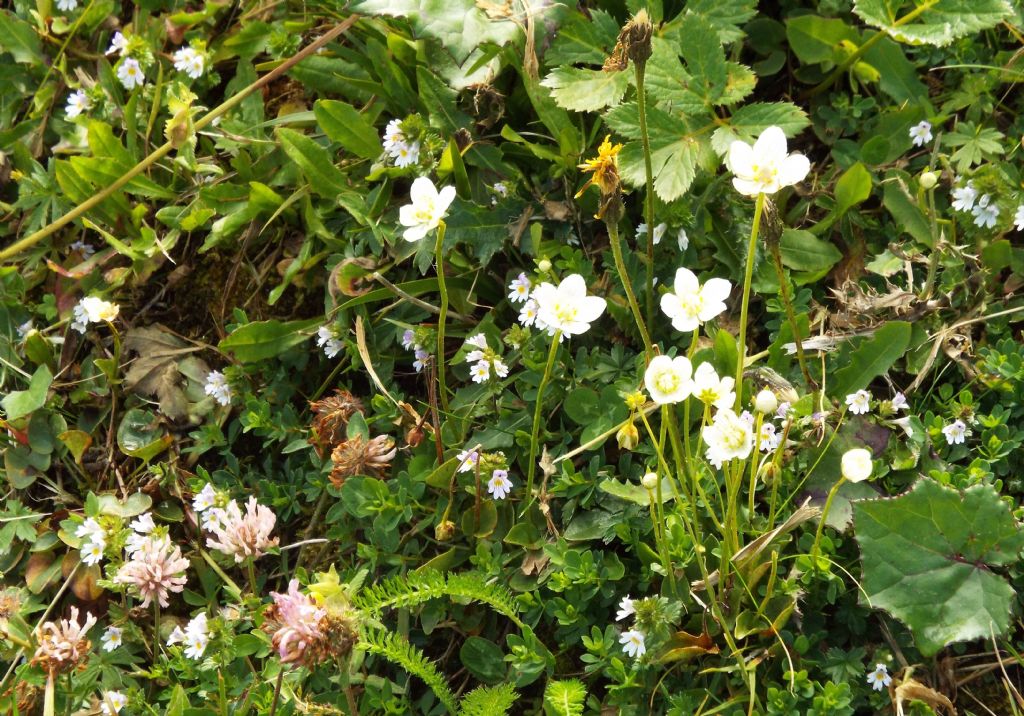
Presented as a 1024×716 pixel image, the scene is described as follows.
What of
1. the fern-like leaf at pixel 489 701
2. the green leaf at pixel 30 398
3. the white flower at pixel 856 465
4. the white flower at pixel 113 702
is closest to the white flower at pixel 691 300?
the white flower at pixel 856 465

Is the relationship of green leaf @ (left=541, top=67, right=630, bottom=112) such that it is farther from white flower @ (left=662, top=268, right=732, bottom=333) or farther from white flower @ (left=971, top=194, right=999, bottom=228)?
white flower @ (left=971, top=194, right=999, bottom=228)

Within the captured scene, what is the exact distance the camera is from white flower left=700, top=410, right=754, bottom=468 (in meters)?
1.83

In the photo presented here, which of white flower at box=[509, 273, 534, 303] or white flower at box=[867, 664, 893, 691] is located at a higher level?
white flower at box=[509, 273, 534, 303]

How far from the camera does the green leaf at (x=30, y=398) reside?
9.29ft

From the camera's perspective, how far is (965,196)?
2477 millimetres

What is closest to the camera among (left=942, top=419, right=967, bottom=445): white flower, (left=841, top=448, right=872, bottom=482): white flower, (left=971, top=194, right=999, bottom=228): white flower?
(left=841, top=448, right=872, bottom=482): white flower

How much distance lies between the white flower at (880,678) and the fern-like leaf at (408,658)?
884 millimetres

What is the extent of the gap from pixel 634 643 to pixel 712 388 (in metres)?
0.59

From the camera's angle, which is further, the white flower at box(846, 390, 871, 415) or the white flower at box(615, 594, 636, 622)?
the white flower at box(846, 390, 871, 415)

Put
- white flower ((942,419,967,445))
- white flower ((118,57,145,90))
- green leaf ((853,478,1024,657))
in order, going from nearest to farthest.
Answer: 1. green leaf ((853,478,1024,657))
2. white flower ((942,419,967,445))
3. white flower ((118,57,145,90))

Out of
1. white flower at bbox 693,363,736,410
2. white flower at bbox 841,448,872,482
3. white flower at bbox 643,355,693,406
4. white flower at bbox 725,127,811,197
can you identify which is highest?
Answer: white flower at bbox 725,127,811,197

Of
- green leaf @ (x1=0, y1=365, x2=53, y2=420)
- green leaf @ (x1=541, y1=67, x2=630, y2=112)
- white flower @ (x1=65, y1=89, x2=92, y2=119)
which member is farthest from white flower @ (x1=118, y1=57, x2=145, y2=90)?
green leaf @ (x1=541, y1=67, x2=630, y2=112)

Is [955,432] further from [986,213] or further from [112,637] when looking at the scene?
[112,637]

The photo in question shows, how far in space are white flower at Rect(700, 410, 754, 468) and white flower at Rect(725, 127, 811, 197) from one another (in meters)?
0.43
